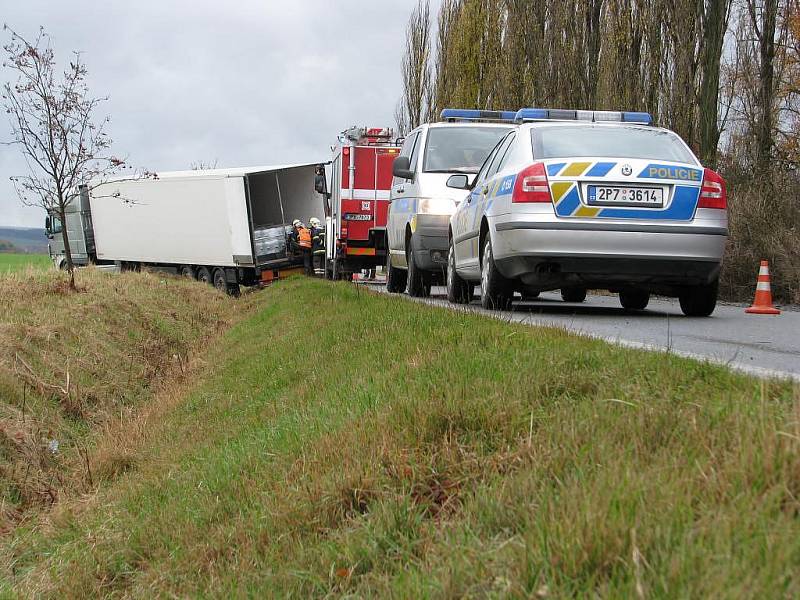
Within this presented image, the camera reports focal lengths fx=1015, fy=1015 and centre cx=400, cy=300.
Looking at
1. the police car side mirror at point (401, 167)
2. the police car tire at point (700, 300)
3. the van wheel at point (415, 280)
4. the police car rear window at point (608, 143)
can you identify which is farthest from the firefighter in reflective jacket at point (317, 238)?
the police car rear window at point (608, 143)

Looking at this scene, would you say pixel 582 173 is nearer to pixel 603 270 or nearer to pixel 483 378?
pixel 603 270

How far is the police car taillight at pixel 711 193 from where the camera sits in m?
8.95

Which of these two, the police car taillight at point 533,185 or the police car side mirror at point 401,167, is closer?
the police car taillight at point 533,185

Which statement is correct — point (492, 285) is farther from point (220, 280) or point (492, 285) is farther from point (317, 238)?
point (220, 280)

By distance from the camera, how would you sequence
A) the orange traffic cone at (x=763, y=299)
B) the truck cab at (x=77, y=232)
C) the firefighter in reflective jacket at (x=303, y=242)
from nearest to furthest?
the orange traffic cone at (x=763, y=299), the firefighter in reflective jacket at (x=303, y=242), the truck cab at (x=77, y=232)

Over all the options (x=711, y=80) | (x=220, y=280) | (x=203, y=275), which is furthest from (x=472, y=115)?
(x=203, y=275)

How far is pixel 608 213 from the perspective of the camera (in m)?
8.84

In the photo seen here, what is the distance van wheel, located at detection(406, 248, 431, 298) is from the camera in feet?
45.3

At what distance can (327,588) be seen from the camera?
3014mm

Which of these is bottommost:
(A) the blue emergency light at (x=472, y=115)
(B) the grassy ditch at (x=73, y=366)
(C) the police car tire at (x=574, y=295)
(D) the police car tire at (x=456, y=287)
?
(B) the grassy ditch at (x=73, y=366)

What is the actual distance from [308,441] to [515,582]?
6.96 ft

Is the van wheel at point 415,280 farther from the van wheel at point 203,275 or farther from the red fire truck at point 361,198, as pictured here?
the van wheel at point 203,275

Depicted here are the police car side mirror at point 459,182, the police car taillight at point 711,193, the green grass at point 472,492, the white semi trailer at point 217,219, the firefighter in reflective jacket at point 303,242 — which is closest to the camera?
Answer: the green grass at point 472,492

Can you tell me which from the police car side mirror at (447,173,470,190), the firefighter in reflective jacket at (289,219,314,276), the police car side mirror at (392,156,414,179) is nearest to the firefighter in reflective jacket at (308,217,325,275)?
the firefighter in reflective jacket at (289,219,314,276)
